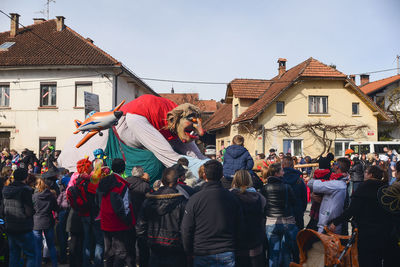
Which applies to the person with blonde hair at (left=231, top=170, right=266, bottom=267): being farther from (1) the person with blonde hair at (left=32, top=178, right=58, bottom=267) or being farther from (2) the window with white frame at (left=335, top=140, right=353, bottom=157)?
(2) the window with white frame at (left=335, top=140, right=353, bottom=157)

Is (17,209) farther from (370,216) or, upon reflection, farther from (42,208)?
(370,216)

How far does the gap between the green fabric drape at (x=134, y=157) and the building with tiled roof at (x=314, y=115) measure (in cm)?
1647

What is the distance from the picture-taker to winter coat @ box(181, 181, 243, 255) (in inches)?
135

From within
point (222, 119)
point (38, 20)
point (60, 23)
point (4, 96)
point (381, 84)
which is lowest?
point (222, 119)

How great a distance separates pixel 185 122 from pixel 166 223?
3165 mm

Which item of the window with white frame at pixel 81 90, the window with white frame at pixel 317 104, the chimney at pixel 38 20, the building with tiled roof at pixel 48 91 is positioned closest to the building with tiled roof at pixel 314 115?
the window with white frame at pixel 317 104

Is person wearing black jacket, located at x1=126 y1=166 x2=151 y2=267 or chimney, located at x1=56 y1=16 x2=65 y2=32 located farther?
chimney, located at x1=56 y1=16 x2=65 y2=32

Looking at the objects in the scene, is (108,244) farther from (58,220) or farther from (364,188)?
(364,188)

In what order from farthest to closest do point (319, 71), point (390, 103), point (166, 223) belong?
1. point (390, 103)
2. point (319, 71)
3. point (166, 223)

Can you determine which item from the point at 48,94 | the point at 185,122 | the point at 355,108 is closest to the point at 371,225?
the point at 185,122

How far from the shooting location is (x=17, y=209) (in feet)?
15.8

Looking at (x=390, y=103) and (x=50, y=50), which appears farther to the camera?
(x=390, y=103)

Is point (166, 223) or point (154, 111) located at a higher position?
point (154, 111)

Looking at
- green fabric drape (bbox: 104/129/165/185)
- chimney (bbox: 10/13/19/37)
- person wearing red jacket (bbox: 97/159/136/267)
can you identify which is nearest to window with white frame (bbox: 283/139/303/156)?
green fabric drape (bbox: 104/129/165/185)
